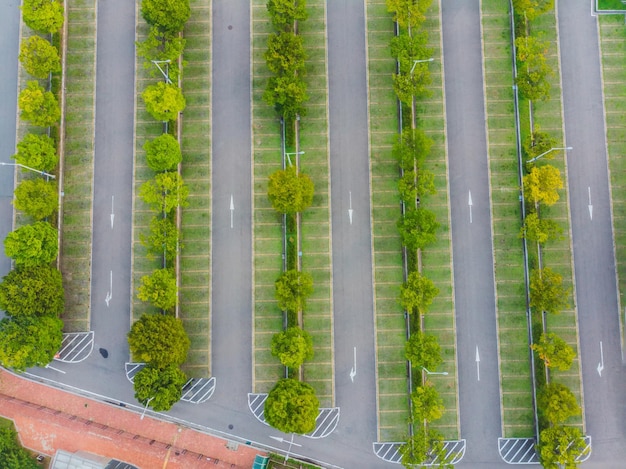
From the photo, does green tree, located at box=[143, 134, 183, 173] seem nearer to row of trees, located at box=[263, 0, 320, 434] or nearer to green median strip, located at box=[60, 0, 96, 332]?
green median strip, located at box=[60, 0, 96, 332]

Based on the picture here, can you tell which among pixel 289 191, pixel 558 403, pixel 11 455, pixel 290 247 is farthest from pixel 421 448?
pixel 11 455

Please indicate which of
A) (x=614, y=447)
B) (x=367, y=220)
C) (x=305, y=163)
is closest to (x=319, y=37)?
(x=305, y=163)

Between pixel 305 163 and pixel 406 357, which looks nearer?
pixel 406 357

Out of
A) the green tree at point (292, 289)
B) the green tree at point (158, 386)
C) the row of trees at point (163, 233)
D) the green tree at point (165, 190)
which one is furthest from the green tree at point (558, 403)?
the green tree at point (165, 190)

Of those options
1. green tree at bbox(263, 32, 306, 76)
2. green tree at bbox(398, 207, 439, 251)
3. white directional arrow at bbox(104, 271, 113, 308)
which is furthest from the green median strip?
green tree at bbox(398, 207, 439, 251)

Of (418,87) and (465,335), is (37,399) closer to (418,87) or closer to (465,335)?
(465,335)
